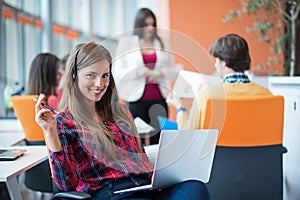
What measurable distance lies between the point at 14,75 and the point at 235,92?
8.35ft

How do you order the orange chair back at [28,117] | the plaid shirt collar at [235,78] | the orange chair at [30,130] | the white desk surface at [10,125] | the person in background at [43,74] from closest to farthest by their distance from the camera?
1. the plaid shirt collar at [235,78]
2. the orange chair at [30,130]
3. the orange chair back at [28,117]
4. the person in background at [43,74]
5. the white desk surface at [10,125]

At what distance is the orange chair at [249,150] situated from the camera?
6.65ft

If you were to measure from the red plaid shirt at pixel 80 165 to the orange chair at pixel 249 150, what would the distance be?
46cm

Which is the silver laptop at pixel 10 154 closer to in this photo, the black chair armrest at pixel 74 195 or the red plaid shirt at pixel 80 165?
the red plaid shirt at pixel 80 165

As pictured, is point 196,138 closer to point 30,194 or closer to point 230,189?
point 230,189

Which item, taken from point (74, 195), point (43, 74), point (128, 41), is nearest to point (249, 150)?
point (128, 41)

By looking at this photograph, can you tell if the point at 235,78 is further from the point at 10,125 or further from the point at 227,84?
the point at 10,125

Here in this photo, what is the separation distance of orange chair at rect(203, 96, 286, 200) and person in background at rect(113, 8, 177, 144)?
34 centimetres

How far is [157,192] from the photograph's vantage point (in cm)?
170

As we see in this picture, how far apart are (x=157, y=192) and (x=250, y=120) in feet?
2.01

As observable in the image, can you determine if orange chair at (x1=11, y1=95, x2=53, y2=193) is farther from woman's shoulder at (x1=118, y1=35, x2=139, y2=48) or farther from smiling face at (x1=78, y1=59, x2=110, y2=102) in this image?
smiling face at (x1=78, y1=59, x2=110, y2=102)

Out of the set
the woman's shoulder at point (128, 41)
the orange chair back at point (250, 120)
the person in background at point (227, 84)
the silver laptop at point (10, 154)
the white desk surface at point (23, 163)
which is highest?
the woman's shoulder at point (128, 41)

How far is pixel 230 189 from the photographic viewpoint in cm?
215

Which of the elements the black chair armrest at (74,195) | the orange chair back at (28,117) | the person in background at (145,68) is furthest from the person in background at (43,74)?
the black chair armrest at (74,195)
